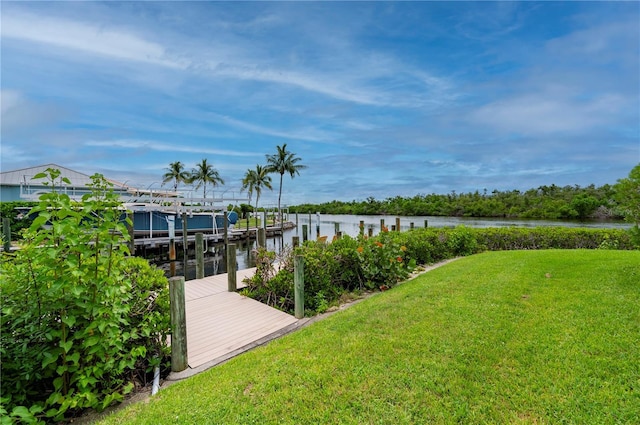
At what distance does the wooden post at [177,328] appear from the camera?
3.71m

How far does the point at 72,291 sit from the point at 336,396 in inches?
92.8

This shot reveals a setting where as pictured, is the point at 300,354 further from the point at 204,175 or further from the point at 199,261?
the point at 204,175

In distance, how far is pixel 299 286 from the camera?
18.3ft

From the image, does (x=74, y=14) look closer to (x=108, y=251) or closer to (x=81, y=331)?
(x=108, y=251)

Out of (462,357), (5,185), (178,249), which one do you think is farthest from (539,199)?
(5,185)

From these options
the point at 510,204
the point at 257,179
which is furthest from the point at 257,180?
the point at 510,204

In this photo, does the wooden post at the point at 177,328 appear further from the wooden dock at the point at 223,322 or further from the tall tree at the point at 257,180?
the tall tree at the point at 257,180

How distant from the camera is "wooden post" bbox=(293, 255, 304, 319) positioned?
553 cm

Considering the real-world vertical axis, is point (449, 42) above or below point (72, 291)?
above

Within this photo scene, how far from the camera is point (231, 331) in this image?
15.8 feet

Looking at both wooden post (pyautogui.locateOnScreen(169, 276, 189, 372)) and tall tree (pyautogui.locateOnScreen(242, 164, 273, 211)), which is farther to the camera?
tall tree (pyautogui.locateOnScreen(242, 164, 273, 211))

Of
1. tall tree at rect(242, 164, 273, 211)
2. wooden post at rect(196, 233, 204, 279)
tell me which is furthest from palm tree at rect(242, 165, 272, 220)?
wooden post at rect(196, 233, 204, 279)

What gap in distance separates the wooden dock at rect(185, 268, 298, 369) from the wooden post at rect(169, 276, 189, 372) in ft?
0.59

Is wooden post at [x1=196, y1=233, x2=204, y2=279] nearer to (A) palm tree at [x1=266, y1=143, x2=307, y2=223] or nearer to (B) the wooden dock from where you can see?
(B) the wooden dock
